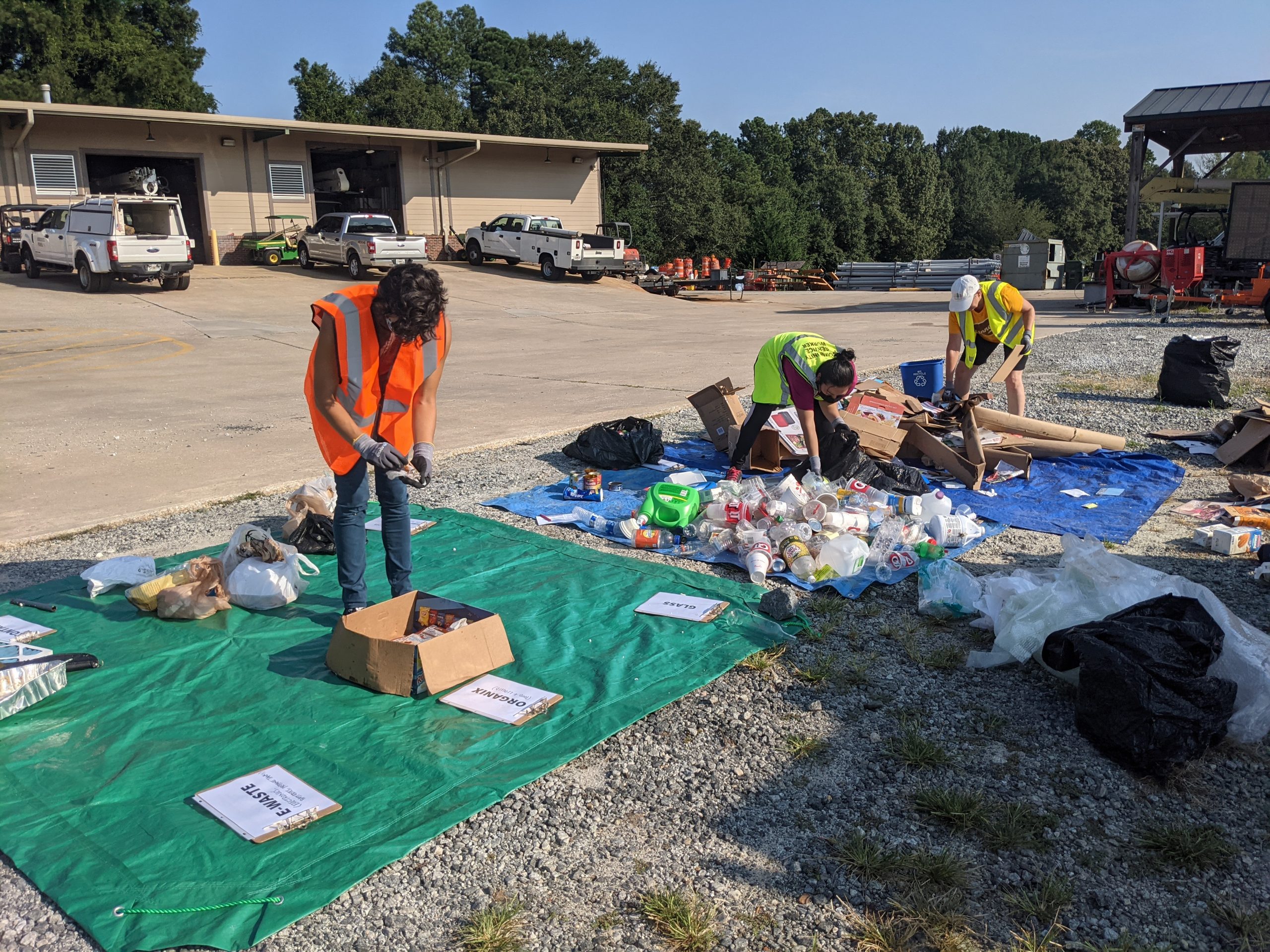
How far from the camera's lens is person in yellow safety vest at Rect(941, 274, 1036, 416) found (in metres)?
7.72

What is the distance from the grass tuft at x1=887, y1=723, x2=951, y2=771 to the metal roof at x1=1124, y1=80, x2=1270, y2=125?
24.3 m

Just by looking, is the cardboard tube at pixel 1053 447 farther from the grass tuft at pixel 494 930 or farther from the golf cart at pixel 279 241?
the golf cart at pixel 279 241

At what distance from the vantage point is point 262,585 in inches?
180

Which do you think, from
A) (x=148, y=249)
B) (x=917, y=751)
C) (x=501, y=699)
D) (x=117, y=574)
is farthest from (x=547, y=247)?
(x=917, y=751)

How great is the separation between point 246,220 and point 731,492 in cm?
2490

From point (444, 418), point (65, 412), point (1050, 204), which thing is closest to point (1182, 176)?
point (444, 418)

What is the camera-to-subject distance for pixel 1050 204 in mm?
74625

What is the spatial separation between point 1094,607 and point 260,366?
11.7 metres

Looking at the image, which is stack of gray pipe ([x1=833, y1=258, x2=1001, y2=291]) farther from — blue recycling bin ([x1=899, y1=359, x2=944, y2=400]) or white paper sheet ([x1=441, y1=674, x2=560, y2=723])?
white paper sheet ([x1=441, y1=674, x2=560, y2=723])

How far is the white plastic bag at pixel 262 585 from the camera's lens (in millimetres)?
4578

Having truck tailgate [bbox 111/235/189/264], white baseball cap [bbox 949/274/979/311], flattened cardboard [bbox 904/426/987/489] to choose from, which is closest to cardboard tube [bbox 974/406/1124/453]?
flattened cardboard [bbox 904/426/987/489]

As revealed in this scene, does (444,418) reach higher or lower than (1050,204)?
lower

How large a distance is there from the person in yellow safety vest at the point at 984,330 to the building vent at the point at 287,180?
23946 mm

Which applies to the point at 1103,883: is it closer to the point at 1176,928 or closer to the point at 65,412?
the point at 1176,928
